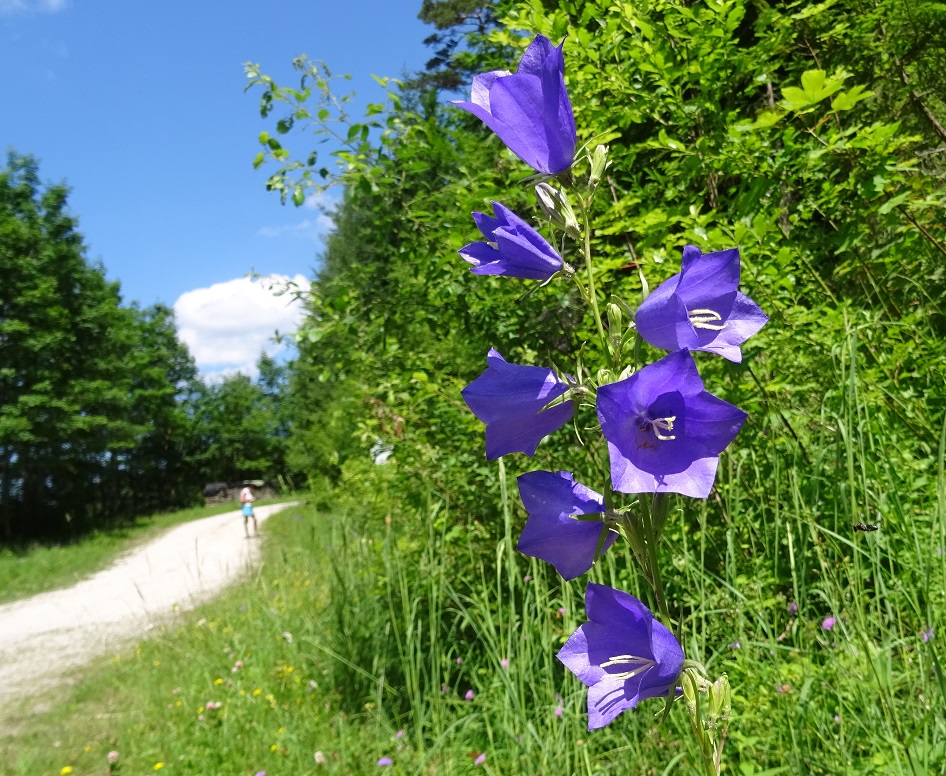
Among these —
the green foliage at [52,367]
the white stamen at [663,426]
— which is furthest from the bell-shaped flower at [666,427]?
the green foliage at [52,367]

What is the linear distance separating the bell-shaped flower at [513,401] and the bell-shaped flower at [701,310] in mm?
129

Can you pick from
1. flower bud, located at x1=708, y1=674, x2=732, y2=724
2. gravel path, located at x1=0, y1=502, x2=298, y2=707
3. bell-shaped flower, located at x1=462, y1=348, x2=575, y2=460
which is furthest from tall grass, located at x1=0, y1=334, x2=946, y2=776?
gravel path, located at x1=0, y1=502, x2=298, y2=707

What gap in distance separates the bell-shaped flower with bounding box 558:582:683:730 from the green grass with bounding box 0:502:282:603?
1119 cm

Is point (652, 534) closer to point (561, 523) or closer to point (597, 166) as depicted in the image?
point (561, 523)

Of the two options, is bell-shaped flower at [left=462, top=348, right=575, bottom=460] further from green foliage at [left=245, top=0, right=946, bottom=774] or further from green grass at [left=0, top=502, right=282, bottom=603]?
green grass at [left=0, top=502, right=282, bottom=603]

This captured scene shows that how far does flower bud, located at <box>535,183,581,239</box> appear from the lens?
0.81 metres

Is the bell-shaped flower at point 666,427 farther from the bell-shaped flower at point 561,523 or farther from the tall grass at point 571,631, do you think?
the tall grass at point 571,631

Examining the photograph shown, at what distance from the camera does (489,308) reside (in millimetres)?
2936

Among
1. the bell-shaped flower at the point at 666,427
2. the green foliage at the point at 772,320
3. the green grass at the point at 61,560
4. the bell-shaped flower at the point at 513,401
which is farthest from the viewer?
the green grass at the point at 61,560

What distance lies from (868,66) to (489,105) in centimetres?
324

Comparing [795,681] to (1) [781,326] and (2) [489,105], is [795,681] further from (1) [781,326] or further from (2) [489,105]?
(2) [489,105]

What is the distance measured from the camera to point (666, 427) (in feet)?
2.28

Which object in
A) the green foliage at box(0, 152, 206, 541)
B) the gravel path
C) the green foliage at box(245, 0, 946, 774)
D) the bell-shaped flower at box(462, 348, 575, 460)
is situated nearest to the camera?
the bell-shaped flower at box(462, 348, 575, 460)

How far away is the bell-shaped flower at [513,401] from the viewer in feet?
2.49
